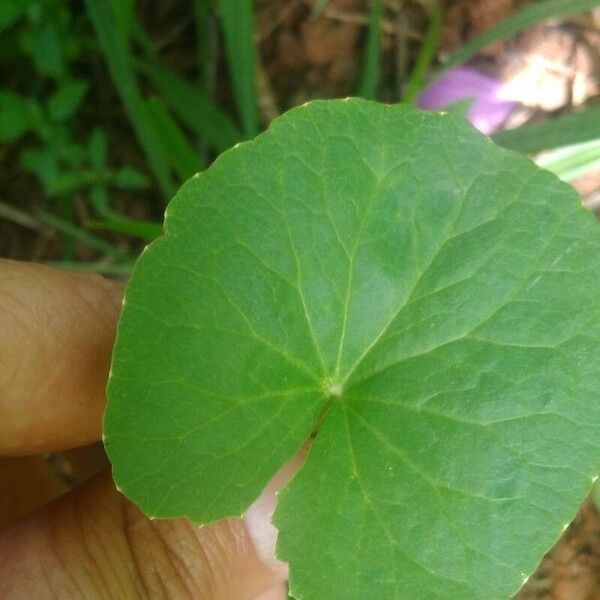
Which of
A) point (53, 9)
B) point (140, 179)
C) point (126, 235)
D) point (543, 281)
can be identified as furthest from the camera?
point (126, 235)

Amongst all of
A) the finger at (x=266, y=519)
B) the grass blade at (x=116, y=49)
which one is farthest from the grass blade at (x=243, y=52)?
the finger at (x=266, y=519)

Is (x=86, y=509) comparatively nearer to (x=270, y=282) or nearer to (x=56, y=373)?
(x=56, y=373)

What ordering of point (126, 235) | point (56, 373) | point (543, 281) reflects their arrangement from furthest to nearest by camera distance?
1. point (126, 235)
2. point (56, 373)
3. point (543, 281)

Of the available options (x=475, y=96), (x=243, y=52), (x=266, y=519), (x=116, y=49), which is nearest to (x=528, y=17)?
(x=475, y=96)

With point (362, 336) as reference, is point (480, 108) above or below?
above

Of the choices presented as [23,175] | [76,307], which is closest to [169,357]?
[76,307]

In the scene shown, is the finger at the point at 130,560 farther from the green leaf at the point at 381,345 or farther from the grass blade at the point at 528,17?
the grass blade at the point at 528,17

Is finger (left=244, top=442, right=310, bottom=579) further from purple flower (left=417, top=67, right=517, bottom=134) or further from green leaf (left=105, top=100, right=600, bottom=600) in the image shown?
purple flower (left=417, top=67, right=517, bottom=134)

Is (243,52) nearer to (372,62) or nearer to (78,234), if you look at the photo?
(372,62)
